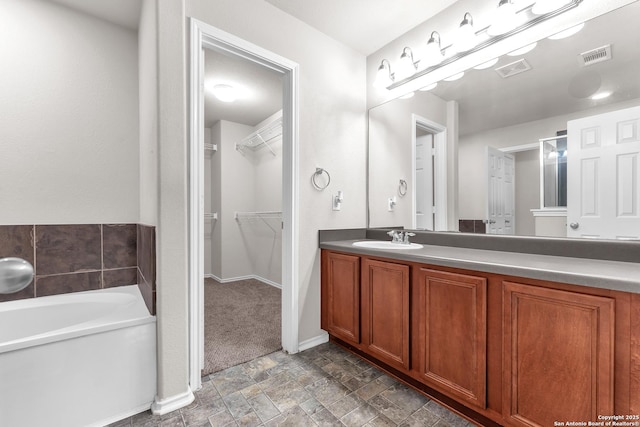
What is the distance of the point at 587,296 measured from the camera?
963mm

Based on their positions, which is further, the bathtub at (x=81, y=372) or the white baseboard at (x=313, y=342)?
the white baseboard at (x=313, y=342)

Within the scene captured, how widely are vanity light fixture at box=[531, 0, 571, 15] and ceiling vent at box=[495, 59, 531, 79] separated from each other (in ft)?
0.78

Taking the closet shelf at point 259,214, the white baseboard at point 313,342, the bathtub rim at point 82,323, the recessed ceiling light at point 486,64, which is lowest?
the white baseboard at point 313,342

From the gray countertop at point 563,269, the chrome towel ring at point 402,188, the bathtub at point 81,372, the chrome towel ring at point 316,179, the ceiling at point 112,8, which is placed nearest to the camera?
the gray countertop at point 563,269

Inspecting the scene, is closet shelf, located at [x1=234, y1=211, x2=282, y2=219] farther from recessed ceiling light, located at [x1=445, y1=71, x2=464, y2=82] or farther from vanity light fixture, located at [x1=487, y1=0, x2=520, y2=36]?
vanity light fixture, located at [x1=487, y1=0, x2=520, y2=36]

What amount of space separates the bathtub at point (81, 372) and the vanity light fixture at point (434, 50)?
247 centimetres

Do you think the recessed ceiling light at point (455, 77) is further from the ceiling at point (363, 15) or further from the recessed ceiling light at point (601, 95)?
the recessed ceiling light at point (601, 95)

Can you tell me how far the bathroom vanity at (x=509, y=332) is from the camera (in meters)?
0.93

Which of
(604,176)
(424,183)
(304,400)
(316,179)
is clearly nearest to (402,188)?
(424,183)

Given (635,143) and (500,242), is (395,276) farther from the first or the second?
(635,143)

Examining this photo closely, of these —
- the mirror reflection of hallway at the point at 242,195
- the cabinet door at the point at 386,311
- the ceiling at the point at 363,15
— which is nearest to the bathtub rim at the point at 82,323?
the mirror reflection of hallway at the point at 242,195

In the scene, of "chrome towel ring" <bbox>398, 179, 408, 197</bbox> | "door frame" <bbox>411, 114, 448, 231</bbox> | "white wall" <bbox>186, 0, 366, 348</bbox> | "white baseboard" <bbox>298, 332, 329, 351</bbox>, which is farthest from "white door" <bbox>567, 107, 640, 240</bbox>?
"white baseboard" <bbox>298, 332, 329, 351</bbox>

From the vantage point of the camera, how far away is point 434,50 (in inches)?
76.9

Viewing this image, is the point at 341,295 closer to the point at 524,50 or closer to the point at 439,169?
the point at 439,169
